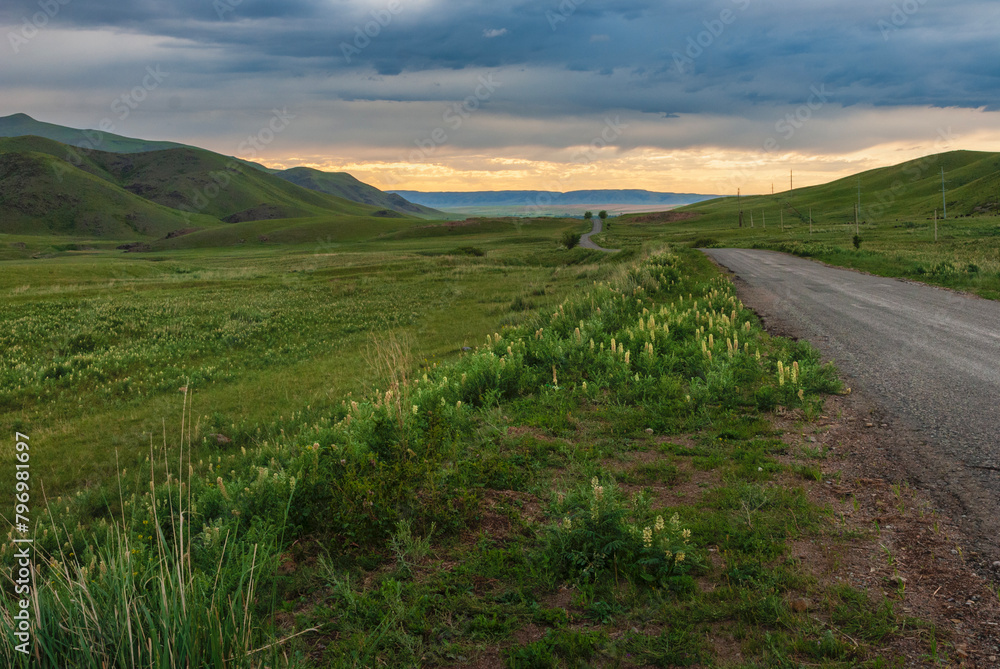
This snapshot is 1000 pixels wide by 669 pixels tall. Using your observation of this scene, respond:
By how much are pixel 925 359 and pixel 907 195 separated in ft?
479

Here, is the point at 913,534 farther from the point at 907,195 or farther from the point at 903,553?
the point at 907,195

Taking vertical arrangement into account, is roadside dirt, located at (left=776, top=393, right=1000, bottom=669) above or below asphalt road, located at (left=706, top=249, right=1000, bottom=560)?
below

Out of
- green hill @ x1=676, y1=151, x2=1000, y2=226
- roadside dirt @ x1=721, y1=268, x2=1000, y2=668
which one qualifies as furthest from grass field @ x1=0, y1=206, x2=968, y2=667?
green hill @ x1=676, y1=151, x2=1000, y2=226

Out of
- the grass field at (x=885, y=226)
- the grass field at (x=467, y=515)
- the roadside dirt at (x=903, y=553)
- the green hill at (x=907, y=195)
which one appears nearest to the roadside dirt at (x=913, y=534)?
the roadside dirt at (x=903, y=553)

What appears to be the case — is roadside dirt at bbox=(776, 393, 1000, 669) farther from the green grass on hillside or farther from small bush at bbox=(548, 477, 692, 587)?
small bush at bbox=(548, 477, 692, 587)

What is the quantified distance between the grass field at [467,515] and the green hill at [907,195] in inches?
4270

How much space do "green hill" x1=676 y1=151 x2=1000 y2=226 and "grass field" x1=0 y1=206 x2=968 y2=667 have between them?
108453 millimetres

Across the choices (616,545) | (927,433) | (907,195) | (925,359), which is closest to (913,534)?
(616,545)

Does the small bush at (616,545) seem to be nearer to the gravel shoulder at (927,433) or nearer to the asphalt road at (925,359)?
the gravel shoulder at (927,433)

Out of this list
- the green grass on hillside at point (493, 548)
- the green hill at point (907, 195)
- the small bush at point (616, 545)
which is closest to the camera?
the green grass on hillside at point (493, 548)

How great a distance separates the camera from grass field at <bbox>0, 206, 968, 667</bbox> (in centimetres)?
346

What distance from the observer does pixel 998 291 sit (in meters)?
17.4

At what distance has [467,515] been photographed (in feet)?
17.4

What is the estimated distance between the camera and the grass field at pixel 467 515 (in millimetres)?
3459
